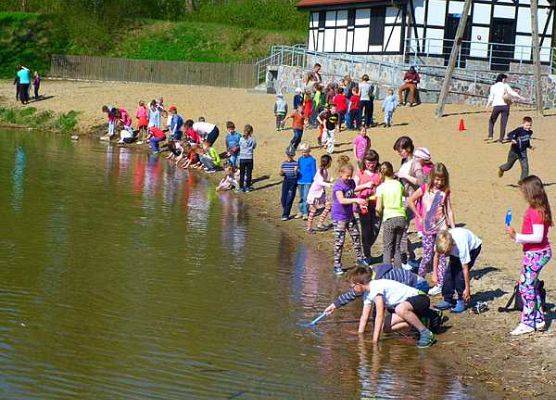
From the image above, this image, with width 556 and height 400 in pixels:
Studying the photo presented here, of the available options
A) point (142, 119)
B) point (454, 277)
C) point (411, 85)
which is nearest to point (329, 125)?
point (142, 119)

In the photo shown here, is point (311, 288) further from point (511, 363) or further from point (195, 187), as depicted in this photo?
point (195, 187)

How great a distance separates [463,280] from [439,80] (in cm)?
2742

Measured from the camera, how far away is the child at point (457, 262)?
40.7 feet

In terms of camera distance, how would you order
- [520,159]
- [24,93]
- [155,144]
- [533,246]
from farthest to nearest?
[24,93]
[155,144]
[520,159]
[533,246]

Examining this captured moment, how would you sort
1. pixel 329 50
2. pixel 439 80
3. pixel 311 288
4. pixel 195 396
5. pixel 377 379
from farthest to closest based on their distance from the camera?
pixel 329 50
pixel 439 80
pixel 311 288
pixel 377 379
pixel 195 396

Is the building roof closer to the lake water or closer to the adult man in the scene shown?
the adult man

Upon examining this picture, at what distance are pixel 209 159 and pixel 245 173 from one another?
11.9ft

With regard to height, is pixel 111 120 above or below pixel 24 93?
below

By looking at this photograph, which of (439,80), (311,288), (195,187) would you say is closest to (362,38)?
(439,80)

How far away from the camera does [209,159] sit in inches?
1088

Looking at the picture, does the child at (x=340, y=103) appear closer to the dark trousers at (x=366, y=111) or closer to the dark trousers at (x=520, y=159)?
the dark trousers at (x=366, y=111)

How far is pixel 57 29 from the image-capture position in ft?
202

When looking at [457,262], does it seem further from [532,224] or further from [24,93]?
[24,93]

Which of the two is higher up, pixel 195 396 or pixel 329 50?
pixel 329 50
